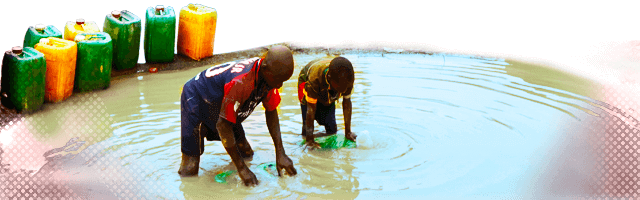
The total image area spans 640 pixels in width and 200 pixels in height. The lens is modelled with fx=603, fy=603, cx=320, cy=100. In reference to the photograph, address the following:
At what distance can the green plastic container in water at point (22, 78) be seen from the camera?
5646mm

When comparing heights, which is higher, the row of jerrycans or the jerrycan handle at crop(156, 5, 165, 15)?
the jerrycan handle at crop(156, 5, 165, 15)

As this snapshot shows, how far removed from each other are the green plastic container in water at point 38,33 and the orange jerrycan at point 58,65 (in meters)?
0.39

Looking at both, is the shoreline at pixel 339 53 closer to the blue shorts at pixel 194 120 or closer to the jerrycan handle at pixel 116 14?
the jerrycan handle at pixel 116 14

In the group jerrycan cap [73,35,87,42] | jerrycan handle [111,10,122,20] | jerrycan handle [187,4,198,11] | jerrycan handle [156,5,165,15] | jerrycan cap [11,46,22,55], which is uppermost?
jerrycan handle [187,4,198,11]

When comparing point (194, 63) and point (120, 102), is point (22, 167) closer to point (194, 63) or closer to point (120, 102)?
point (120, 102)

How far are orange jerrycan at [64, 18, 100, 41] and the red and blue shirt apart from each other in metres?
3.30

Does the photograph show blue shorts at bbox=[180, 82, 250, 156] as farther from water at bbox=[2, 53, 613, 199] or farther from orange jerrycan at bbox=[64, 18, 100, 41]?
orange jerrycan at bbox=[64, 18, 100, 41]

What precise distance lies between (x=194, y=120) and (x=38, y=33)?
3.25 m

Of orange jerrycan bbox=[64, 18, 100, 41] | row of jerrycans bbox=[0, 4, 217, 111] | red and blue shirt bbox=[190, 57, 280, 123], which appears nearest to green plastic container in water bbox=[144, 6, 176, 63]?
row of jerrycans bbox=[0, 4, 217, 111]

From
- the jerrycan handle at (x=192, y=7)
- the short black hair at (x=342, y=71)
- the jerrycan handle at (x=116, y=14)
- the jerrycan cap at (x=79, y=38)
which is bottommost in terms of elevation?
the jerrycan cap at (x=79, y=38)

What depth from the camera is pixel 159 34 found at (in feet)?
24.6

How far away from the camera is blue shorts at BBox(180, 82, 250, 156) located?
4.11 m

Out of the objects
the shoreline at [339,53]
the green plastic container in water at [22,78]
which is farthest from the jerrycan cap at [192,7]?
the green plastic container in water at [22,78]

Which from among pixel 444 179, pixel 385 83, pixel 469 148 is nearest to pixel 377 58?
pixel 385 83
